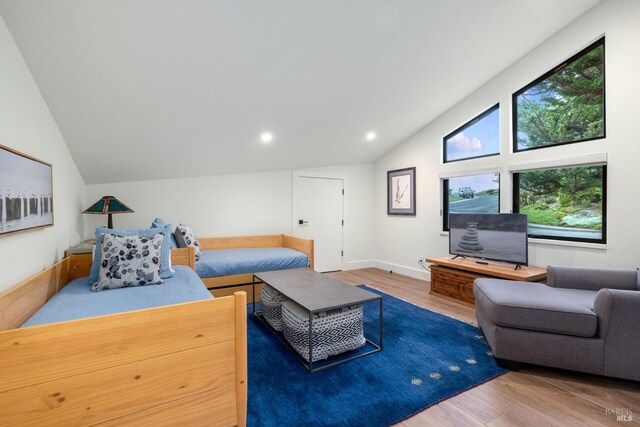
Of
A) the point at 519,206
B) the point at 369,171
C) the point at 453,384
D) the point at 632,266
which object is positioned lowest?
the point at 453,384

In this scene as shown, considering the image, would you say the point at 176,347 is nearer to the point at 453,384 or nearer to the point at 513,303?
the point at 453,384

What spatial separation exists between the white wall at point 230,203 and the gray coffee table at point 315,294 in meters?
1.55

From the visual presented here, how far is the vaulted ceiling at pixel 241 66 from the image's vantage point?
1949 mm

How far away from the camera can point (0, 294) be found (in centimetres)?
159

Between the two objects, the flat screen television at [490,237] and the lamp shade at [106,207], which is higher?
the lamp shade at [106,207]

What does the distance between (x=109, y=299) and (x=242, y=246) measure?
2.40 m

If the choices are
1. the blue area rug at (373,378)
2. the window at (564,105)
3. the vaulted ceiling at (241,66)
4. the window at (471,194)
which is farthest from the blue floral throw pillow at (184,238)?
the window at (564,105)

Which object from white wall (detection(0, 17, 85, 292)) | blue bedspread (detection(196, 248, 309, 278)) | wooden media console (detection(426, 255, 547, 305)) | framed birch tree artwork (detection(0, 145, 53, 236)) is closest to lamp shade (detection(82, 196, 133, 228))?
white wall (detection(0, 17, 85, 292))

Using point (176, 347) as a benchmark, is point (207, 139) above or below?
above

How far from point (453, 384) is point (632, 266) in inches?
82.1

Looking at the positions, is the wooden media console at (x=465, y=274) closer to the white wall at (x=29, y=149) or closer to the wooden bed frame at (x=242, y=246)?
the wooden bed frame at (x=242, y=246)

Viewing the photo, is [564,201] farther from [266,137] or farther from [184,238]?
[184,238]

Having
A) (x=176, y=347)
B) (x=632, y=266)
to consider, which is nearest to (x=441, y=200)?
(x=632, y=266)

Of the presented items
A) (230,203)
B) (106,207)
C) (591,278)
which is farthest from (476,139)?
(106,207)
